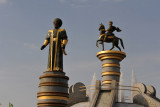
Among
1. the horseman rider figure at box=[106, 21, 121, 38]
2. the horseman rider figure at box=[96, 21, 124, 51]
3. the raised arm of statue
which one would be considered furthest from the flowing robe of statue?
the horseman rider figure at box=[106, 21, 121, 38]

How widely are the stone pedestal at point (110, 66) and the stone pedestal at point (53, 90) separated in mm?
13158

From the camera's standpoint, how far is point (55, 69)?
1422 centimetres

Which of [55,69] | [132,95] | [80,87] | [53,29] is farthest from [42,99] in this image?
[132,95]

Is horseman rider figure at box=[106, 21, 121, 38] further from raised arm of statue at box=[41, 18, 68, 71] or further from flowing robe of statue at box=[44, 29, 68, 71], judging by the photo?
flowing robe of statue at box=[44, 29, 68, 71]

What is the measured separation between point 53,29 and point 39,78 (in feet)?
8.52

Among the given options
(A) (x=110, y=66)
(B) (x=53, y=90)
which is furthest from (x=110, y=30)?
(B) (x=53, y=90)

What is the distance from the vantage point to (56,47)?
14688 mm

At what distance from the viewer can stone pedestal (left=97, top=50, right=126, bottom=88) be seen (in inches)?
1058

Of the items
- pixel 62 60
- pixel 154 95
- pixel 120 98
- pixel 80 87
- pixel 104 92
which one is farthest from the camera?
pixel 154 95

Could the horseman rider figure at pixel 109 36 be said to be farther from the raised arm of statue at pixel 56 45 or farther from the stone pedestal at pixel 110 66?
the raised arm of statue at pixel 56 45

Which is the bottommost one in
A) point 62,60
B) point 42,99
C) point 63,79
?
point 42,99

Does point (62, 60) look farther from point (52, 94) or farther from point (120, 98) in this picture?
point (120, 98)

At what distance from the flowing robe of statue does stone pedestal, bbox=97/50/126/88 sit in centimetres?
1255

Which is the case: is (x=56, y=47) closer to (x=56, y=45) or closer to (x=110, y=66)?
(x=56, y=45)
